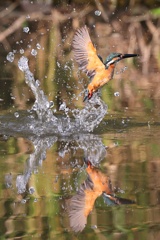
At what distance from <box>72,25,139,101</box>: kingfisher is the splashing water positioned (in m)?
0.37

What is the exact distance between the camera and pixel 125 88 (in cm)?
650

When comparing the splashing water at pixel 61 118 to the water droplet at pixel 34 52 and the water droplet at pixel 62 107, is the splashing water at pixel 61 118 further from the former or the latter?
the water droplet at pixel 34 52

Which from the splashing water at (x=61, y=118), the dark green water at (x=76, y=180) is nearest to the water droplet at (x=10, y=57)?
the splashing water at (x=61, y=118)

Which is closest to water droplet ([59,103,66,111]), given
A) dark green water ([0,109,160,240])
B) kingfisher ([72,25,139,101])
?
dark green water ([0,109,160,240])

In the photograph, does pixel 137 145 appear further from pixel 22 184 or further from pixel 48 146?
pixel 22 184

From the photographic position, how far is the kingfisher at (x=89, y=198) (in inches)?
139

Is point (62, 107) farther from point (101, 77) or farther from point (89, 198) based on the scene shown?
point (89, 198)

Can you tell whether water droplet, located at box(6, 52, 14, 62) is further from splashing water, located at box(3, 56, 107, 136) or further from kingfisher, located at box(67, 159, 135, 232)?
kingfisher, located at box(67, 159, 135, 232)

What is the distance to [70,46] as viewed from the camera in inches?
323

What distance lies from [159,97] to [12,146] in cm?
168

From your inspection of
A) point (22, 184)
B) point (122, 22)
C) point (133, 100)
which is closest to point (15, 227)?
point (22, 184)

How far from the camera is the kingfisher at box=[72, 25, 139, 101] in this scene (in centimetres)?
495

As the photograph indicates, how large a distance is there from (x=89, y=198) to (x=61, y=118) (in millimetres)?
1836

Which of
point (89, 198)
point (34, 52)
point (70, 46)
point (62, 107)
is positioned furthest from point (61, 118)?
point (70, 46)
